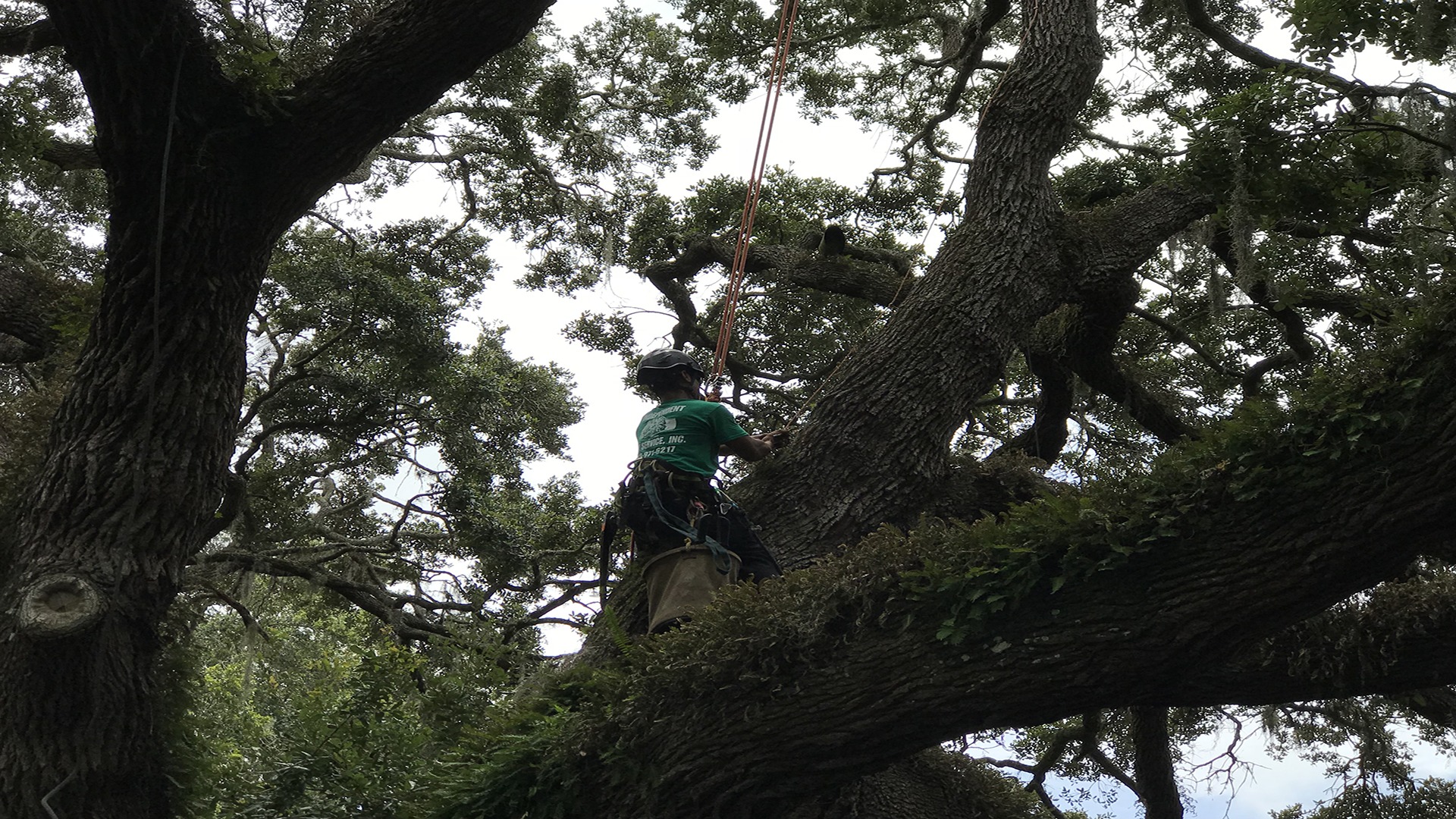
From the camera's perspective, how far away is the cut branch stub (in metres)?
3.35

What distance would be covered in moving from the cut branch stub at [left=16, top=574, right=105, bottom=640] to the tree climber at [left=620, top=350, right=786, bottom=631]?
1.86 m

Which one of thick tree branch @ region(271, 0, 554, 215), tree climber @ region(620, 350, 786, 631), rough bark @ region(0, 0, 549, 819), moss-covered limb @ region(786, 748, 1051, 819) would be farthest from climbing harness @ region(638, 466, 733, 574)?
thick tree branch @ region(271, 0, 554, 215)

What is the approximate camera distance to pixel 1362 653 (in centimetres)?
351

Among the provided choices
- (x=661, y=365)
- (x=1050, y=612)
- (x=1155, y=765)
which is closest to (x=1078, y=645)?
(x=1050, y=612)

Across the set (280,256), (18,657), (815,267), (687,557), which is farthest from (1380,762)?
(280,256)

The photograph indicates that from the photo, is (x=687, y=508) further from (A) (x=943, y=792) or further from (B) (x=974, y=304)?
(A) (x=943, y=792)

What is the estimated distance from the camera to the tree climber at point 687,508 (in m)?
4.32

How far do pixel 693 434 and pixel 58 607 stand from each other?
232 cm

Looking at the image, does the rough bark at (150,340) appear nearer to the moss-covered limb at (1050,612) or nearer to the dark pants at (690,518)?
the moss-covered limb at (1050,612)

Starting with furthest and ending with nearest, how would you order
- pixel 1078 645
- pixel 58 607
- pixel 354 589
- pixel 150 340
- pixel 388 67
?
pixel 354 589 < pixel 388 67 < pixel 150 340 < pixel 58 607 < pixel 1078 645

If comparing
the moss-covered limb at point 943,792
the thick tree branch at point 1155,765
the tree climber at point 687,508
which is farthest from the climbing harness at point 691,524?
the thick tree branch at point 1155,765

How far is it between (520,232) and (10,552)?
284 inches

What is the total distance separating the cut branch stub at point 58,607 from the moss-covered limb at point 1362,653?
3334 mm

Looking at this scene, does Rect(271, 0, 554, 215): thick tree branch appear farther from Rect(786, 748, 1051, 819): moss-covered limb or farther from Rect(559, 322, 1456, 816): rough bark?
Rect(786, 748, 1051, 819): moss-covered limb
